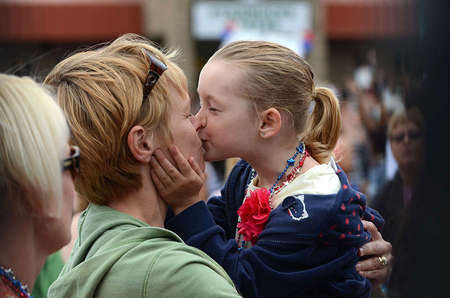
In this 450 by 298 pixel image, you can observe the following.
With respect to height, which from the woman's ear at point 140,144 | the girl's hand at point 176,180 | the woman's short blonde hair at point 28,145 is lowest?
the girl's hand at point 176,180

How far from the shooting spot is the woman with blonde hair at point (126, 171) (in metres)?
1.56

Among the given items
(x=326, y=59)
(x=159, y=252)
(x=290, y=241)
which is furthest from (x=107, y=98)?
(x=326, y=59)

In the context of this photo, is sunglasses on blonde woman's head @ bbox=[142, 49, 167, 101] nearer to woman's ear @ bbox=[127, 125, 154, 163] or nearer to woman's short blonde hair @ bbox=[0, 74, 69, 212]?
woman's ear @ bbox=[127, 125, 154, 163]

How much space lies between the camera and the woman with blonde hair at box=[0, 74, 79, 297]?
1.30 metres

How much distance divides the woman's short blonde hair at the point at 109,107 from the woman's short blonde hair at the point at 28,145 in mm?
317

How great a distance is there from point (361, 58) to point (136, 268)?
766cm

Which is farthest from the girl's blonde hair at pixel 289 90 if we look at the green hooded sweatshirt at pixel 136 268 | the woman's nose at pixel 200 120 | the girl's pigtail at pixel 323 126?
the green hooded sweatshirt at pixel 136 268

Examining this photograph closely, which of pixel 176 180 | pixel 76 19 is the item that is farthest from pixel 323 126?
pixel 76 19

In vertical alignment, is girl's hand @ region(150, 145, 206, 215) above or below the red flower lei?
above

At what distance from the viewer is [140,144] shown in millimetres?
1810

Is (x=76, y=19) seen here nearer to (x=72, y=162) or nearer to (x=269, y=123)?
(x=269, y=123)

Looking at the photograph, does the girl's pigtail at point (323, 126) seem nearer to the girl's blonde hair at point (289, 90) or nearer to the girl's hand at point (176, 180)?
the girl's blonde hair at point (289, 90)

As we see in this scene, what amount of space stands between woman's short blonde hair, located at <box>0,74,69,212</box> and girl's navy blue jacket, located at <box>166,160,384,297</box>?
0.61 m

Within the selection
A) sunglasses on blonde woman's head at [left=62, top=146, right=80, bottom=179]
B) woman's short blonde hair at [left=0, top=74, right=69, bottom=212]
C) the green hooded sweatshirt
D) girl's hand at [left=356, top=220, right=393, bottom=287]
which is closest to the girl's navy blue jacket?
girl's hand at [left=356, top=220, right=393, bottom=287]
